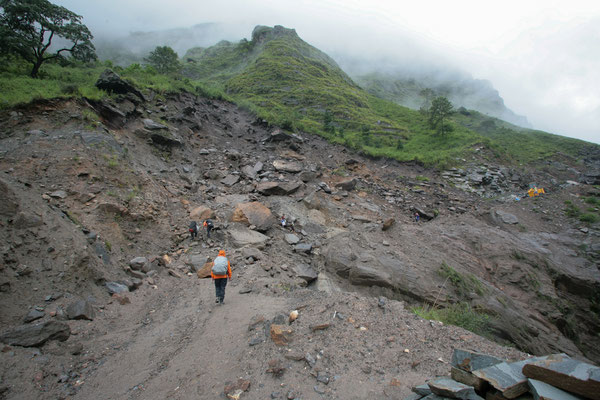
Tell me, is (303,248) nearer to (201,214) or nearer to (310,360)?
(201,214)

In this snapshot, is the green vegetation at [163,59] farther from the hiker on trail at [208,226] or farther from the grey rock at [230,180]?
the hiker on trail at [208,226]

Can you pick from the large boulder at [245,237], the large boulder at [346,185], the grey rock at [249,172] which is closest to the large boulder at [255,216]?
the large boulder at [245,237]

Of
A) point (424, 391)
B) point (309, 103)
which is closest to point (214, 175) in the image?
point (424, 391)

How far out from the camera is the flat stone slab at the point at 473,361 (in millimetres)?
2691

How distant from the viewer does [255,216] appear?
10.1 meters

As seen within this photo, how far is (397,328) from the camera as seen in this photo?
4.46 meters

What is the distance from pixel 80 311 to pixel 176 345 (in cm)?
217

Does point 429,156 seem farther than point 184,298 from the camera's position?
Yes

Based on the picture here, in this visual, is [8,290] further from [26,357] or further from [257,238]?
[257,238]

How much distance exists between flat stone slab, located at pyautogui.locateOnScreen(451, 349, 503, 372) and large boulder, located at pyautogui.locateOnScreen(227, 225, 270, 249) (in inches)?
275

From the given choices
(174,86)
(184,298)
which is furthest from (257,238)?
(174,86)

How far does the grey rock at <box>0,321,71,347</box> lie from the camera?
3.61 metres

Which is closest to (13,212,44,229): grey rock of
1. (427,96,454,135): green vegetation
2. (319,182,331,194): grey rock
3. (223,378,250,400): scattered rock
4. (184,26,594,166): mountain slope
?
(223,378,250,400): scattered rock

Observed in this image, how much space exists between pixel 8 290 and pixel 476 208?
2106 cm
